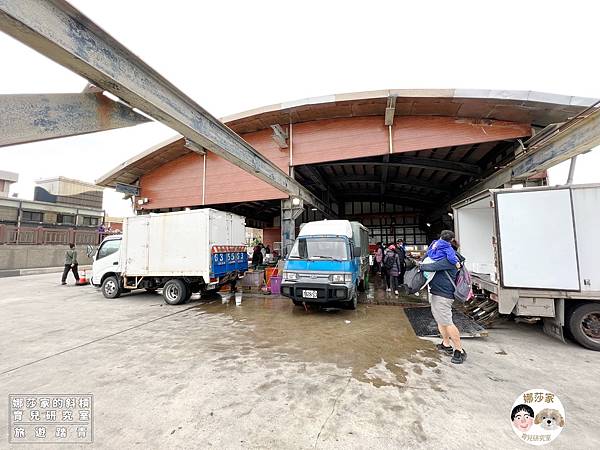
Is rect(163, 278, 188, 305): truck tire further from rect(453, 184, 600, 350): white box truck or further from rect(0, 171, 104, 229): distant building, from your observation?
rect(0, 171, 104, 229): distant building

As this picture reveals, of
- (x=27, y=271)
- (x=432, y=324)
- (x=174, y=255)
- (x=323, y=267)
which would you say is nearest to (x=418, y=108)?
(x=323, y=267)

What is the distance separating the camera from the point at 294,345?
15.1ft

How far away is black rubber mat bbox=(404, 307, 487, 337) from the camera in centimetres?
504

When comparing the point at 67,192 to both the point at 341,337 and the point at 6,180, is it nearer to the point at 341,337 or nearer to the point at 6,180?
the point at 6,180

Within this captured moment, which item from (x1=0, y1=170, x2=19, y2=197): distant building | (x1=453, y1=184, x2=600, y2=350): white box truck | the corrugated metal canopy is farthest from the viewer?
(x1=0, y1=170, x2=19, y2=197): distant building

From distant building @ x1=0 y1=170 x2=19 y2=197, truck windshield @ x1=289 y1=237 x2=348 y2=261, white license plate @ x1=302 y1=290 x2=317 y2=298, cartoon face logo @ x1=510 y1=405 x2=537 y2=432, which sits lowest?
cartoon face logo @ x1=510 y1=405 x2=537 y2=432

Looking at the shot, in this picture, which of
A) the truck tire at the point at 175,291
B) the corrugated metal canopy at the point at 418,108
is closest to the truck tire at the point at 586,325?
the corrugated metal canopy at the point at 418,108

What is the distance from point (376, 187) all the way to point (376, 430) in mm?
16400

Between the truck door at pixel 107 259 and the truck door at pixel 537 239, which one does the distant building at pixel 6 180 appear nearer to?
the truck door at pixel 107 259

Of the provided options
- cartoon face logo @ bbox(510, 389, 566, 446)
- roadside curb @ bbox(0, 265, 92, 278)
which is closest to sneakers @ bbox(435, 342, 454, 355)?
cartoon face logo @ bbox(510, 389, 566, 446)

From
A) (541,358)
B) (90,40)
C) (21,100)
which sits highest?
(90,40)

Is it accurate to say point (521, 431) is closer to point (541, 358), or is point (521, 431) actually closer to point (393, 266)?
point (541, 358)

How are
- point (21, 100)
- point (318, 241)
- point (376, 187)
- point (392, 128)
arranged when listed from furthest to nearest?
point (376, 187), point (392, 128), point (318, 241), point (21, 100)

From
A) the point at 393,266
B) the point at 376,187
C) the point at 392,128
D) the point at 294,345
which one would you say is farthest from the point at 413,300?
the point at 376,187
